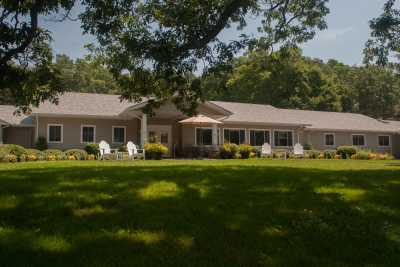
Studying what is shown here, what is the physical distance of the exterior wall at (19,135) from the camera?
27.0m

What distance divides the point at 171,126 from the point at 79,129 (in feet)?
21.3

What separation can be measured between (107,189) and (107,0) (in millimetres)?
5457

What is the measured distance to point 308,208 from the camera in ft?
20.2

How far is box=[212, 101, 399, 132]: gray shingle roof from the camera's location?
32.9 m

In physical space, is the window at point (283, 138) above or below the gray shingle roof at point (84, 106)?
below

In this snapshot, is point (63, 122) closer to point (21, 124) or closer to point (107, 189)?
point (21, 124)

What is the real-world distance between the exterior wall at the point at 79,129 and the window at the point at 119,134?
8.4 inches

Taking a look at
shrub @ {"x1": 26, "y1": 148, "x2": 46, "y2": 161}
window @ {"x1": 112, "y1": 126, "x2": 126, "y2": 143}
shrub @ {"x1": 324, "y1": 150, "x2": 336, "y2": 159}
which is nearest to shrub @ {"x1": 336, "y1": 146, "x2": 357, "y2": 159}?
shrub @ {"x1": 324, "y1": 150, "x2": 336, "y2": 159}

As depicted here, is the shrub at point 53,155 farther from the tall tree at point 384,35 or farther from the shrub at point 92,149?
the tall tree at point 384,35

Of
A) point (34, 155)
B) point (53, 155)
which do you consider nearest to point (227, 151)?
point (53, 155)

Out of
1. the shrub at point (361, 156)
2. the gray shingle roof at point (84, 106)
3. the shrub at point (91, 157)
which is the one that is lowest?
the shrub at point (361, 156)

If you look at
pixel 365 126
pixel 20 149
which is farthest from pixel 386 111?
pixel 20 149

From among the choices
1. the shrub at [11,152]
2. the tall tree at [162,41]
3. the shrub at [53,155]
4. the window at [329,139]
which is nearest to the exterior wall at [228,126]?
the window at [329,139]

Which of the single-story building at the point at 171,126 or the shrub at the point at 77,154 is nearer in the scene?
the shrub at the point at 77,154
